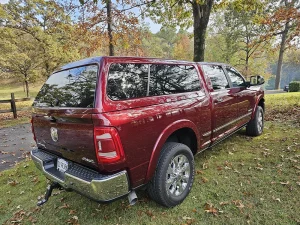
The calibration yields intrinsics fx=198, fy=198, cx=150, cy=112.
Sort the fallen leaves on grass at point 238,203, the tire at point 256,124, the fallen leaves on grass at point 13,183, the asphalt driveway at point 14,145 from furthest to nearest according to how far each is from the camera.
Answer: the tire at point 256,124, the asphalt driveway at point 14,145, the fallen leaves on grass at point 13,183, the fallen leaves on grass at point 238,203

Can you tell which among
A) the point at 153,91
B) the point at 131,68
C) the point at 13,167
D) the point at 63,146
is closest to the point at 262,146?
the point at 153,91

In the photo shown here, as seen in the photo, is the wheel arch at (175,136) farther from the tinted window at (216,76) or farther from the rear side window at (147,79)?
the tinted window at (216,76)

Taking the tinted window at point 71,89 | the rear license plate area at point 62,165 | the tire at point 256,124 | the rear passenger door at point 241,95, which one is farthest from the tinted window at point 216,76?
the rear license plate area at point 62,165

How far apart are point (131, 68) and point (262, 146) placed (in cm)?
368

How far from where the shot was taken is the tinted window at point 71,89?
2090 millimetres

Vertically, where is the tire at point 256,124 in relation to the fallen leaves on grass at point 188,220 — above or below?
above

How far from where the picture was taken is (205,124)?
3.17m

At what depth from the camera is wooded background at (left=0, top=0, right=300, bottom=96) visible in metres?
7.46

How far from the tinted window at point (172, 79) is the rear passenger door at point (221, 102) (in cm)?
45

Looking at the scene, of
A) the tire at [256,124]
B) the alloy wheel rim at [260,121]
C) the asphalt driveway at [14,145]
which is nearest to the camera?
the asphalt driveway at [14,145]

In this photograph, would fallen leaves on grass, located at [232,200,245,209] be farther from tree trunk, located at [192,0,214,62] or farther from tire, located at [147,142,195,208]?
tree trunk, located at [192,0,214,62]

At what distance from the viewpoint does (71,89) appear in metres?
2.32

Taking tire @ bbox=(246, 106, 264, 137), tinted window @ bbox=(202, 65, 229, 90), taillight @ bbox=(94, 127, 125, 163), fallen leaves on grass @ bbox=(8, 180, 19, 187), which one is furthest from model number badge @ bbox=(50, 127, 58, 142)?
tire @ bbox=(246, 106, 264, 137)

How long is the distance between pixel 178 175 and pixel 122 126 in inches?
47.8
